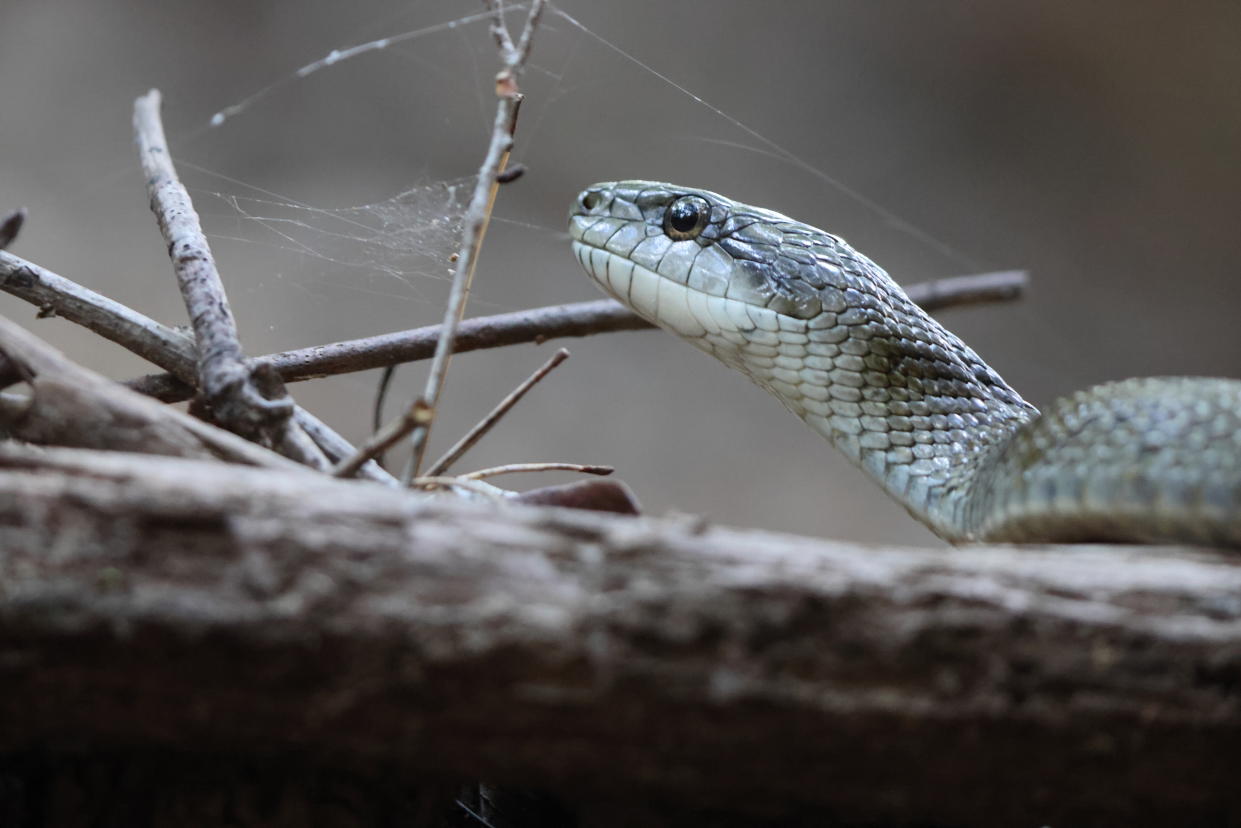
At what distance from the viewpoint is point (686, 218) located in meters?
2.29

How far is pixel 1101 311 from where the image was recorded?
6.15 meters

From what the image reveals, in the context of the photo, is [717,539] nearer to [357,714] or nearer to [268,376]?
[357,714]

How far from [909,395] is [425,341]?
3.08ft

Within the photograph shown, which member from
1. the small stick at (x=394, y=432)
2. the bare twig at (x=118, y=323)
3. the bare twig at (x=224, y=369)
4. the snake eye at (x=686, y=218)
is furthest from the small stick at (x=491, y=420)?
the snake eye at (x=686, y=218)

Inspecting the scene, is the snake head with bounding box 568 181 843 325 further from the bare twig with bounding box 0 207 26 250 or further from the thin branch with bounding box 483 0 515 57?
the bare twig with bounding box 0 207 26 250

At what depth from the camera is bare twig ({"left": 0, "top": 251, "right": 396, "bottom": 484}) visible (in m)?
1.65

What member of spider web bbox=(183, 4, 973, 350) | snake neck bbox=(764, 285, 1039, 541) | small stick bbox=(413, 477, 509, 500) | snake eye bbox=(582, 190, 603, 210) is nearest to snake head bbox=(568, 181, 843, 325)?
snake eye bbox=(582, 190, 603, 210)

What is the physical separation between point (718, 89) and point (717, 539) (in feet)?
15.2

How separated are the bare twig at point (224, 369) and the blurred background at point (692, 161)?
154cm

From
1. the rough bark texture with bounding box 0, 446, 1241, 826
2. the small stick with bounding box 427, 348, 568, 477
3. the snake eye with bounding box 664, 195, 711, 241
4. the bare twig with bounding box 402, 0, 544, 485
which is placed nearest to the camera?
the rough bark texture with bounding box 0, 446, 1241, 826

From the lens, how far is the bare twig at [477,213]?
1.29 m

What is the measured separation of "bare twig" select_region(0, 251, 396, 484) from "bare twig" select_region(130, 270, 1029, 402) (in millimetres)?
76

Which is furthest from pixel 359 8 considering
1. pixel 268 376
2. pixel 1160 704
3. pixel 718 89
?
pixel 1160 704

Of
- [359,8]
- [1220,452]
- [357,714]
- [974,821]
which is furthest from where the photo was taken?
[359,8]
